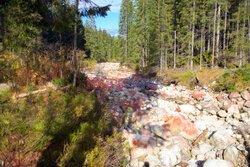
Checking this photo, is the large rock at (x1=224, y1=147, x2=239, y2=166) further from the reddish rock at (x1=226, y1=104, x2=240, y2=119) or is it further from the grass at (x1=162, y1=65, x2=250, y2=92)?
the grass at (x1=162, y1=65, x2=250, y2=92)

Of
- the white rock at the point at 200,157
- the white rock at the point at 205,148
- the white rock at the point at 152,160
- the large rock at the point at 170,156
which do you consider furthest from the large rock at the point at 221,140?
the white rock at the point at 152,160

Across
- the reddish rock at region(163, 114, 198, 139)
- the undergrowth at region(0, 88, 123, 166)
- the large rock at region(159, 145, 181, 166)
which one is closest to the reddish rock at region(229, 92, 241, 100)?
the reddish rock at region(163, 114, 198, 139)

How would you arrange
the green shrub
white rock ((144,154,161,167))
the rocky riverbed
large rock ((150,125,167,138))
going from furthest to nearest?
1. the green shrub
2. large rock ((150,125,167,138))
3. the rocky riverbed
4. white rock ((144,154,161,167))

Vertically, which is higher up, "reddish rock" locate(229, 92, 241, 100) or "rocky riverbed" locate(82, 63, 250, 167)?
"reddish rock" locate(229, 92, 241, 100)

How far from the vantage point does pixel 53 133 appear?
2.82 meters

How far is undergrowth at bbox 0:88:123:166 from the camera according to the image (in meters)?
2.24

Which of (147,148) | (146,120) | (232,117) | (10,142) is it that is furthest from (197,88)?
(10,142)

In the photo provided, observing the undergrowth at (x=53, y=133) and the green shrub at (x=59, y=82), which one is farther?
the green shrub at (x=59, y=82)

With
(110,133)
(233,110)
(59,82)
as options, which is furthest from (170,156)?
(59,82)

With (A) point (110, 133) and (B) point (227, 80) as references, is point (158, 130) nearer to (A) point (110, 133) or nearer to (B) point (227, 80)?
(A) point (110, 133)

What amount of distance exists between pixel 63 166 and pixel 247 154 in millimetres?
4069

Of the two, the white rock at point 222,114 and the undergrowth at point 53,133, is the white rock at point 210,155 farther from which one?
the white rock at point 222,114

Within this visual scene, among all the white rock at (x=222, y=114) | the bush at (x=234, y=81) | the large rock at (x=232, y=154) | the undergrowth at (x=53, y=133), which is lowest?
the large rock at (x=232, y=154)

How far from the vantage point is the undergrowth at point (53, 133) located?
2.24 metres
